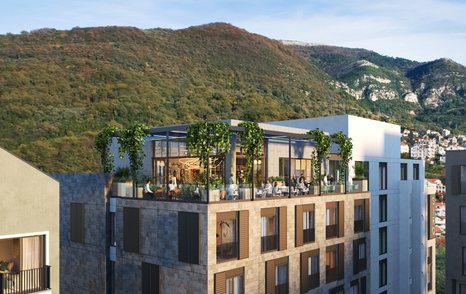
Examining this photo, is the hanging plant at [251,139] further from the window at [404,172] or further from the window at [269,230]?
the window at [404,172]

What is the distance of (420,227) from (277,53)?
8626 cm

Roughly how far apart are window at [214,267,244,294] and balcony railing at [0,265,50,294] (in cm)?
734

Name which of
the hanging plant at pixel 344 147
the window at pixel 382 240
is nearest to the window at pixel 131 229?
the hanging plant at pixel 344 147

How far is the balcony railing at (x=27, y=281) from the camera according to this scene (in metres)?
16.3

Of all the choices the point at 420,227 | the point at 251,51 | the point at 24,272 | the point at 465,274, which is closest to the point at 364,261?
the point at 465,274

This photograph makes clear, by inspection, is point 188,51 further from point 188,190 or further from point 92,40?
point 188,190

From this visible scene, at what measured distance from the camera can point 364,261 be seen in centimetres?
3244

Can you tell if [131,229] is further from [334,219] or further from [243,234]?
[334,219]

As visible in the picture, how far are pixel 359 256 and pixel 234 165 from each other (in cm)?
1042

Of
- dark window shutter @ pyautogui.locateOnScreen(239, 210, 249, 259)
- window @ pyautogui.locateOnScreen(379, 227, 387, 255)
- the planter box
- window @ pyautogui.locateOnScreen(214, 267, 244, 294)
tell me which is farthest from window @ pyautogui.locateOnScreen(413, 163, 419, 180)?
the planter box

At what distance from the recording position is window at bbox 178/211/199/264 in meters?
21.7

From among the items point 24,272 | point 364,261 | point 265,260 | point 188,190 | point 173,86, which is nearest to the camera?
point 24,272

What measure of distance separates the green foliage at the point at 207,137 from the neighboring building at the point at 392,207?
1270 cm

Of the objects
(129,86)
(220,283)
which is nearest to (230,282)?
(220,283)
